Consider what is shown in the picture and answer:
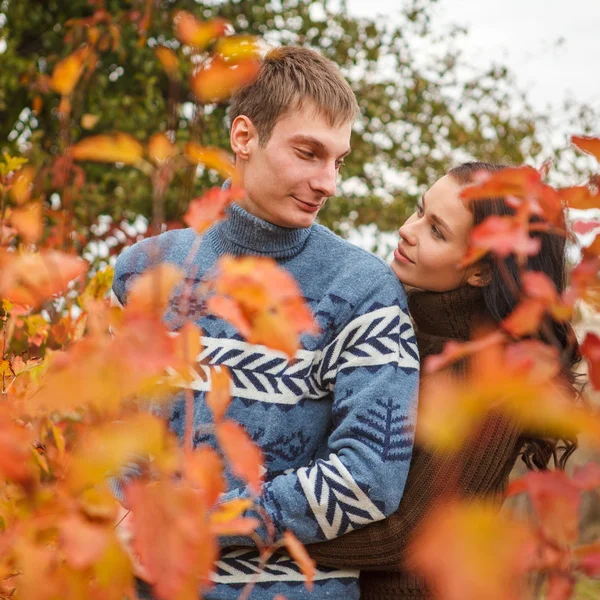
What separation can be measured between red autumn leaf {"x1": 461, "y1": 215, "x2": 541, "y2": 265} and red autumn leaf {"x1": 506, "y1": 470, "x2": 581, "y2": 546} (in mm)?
218

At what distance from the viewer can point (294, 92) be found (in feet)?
5.92

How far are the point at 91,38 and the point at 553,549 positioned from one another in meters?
4.41

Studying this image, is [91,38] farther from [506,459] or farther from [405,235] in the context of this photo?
[506,459]

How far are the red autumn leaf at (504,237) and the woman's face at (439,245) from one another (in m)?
0.94

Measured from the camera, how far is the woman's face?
5.71ft

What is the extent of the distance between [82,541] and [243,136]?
1366 millimetres

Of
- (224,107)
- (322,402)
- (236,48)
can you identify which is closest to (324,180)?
(322,402)

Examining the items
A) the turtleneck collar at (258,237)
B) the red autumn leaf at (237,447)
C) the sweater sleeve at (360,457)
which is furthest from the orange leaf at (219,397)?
the turtleneck collar at (258,237)

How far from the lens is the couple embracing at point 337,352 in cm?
153

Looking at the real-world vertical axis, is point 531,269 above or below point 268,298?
below

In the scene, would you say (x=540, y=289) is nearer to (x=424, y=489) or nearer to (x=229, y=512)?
(x=229, y=512)

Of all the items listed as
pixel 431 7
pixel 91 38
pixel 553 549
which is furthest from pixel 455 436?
pixel 431 7

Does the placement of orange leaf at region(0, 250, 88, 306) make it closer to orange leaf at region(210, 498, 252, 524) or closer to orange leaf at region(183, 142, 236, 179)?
orange leaf at region(183, 142, 236, 179)

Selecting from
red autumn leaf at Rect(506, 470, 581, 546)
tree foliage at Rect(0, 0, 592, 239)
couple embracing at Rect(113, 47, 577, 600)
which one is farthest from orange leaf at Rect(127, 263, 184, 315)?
tree foliage at Rect(0, 0, 592, 239)
